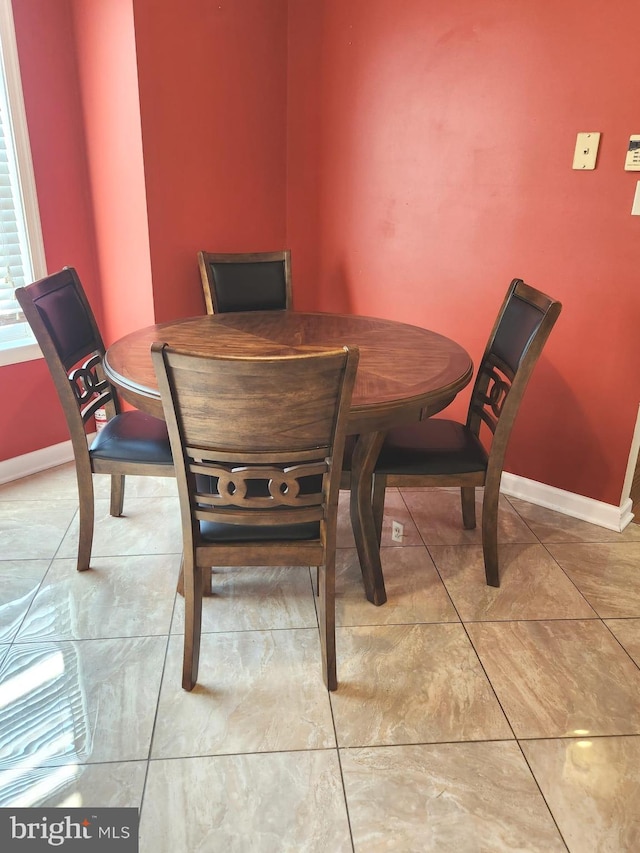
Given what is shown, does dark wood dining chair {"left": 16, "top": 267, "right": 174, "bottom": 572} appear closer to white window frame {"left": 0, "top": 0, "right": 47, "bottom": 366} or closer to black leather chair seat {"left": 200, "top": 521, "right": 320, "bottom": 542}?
black leather chair seat {"left": 200, "top": 521, "right": 320, "bottom": 542}

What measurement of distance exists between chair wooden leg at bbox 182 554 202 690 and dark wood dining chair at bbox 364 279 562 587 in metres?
0.67

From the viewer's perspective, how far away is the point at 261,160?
2.97 meters

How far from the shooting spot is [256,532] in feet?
5.13

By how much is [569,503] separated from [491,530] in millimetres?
704

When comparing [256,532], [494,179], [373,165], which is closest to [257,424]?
[256,532]

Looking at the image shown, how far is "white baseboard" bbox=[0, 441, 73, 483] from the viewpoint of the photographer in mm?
2725

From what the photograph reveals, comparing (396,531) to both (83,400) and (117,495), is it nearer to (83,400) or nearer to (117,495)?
(117,495)

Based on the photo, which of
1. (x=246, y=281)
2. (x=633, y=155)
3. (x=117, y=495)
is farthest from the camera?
(x=246, y=281)

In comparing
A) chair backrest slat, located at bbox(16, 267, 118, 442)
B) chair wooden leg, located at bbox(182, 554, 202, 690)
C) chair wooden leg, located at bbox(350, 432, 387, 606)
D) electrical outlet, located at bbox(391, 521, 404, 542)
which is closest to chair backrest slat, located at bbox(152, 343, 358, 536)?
chair wooden leg, located at bbox(182, 554, 202, 690)

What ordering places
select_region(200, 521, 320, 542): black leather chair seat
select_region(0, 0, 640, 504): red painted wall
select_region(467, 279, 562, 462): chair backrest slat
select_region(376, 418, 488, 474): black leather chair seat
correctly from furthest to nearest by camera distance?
select_region(0, 0, 640, 504): red painted wall
select_region(376, 418, 488, 474): black leather chair seat
select_region(467, 279, 562, 462): chair backrest slat
select_region(200, 521, 320, 542): black leather chair seat

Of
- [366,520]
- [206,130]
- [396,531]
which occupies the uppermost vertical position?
[206,130]

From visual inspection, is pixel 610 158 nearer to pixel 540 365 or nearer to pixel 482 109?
pixel 482 109

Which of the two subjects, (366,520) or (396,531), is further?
(396,531)

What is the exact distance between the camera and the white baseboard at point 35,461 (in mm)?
2725
